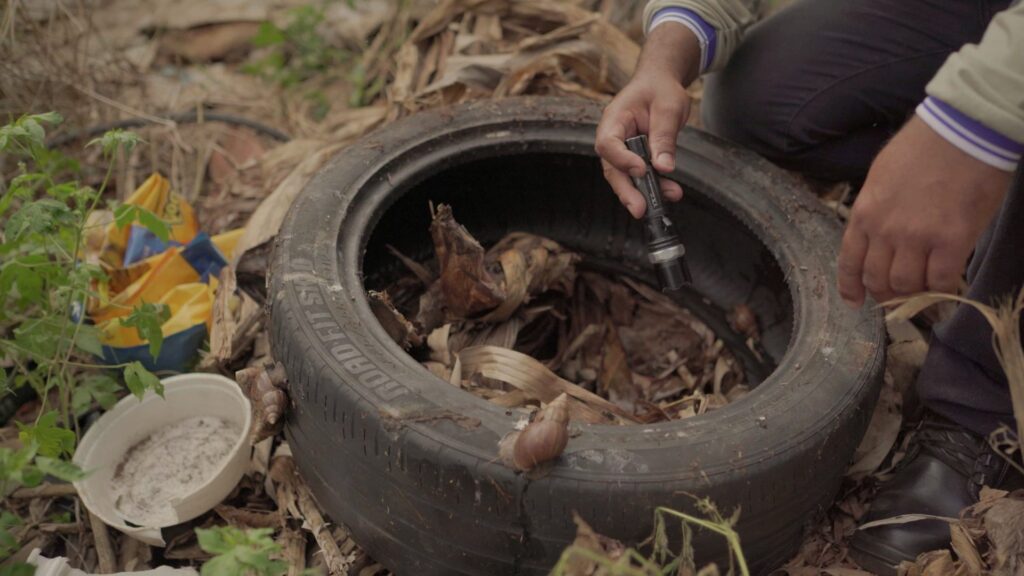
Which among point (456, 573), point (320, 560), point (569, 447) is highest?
point (569, 447)

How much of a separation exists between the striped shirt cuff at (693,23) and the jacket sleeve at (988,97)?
3.07ft

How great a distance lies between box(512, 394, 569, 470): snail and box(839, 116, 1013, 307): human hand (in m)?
0.63

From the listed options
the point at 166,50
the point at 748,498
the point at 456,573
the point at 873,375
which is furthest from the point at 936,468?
the point at 166,50

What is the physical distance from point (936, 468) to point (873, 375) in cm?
43

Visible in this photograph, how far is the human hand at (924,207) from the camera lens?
1.42 metres

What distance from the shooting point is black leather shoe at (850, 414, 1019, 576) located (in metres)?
2.02

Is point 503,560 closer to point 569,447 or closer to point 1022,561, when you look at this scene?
point 569,447

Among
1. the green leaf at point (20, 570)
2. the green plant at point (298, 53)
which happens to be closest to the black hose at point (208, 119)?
the green plant at point (298, 53)

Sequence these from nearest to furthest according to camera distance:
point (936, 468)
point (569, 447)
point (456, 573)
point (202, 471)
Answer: point (569, 447) → point (456, 573) → point (936, 468) → point (202, 471)

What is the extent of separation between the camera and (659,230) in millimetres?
1975

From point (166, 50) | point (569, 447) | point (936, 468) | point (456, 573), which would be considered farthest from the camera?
point (166, 50)

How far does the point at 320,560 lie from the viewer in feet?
6.93

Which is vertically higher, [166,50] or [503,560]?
[166,50]

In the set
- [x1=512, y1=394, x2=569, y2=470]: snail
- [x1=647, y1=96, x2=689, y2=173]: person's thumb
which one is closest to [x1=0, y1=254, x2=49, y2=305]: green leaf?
[x1=512, y1=394, x2=569, y2=470]: snail
